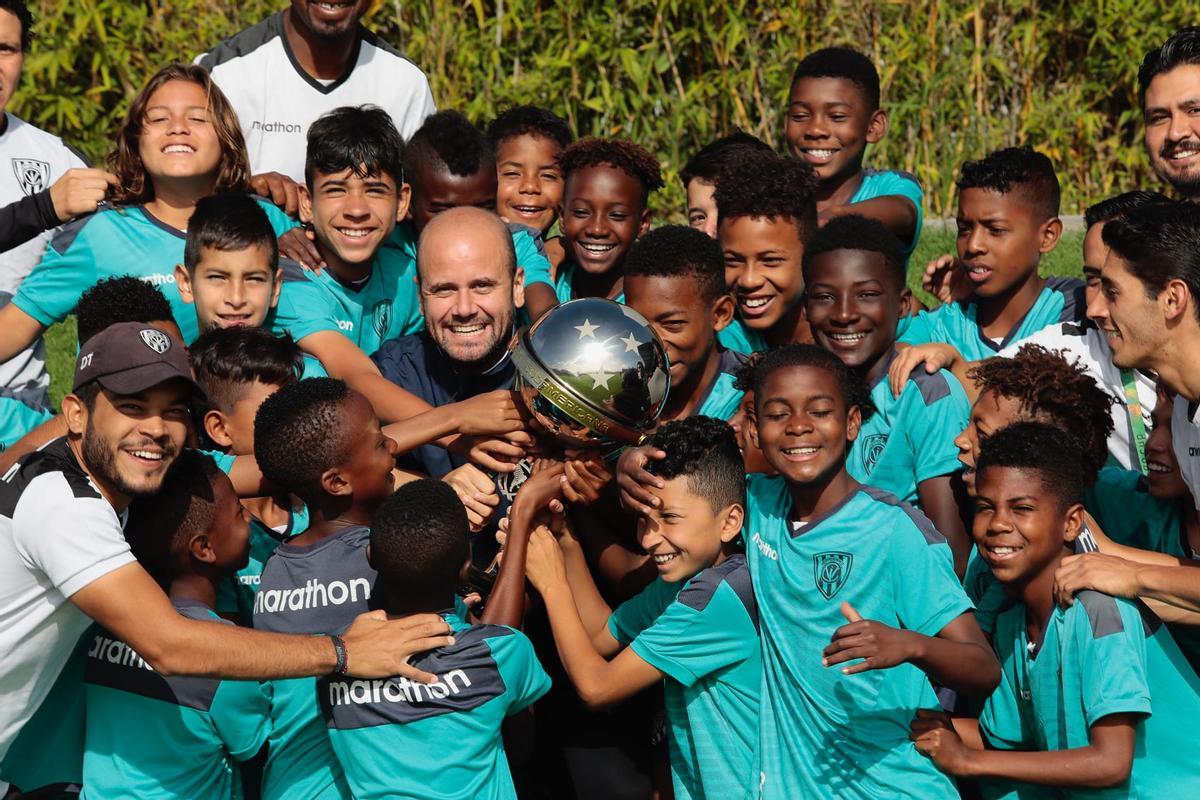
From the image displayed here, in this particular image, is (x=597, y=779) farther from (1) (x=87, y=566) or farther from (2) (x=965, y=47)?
(2) (x=965, y=47)

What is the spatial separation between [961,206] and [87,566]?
15.1 ft

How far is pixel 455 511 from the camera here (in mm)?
5293

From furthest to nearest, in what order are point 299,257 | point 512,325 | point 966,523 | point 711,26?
point 711,26 → point 299,257 → point 512,325 → point 966,523

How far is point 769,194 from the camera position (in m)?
7.09

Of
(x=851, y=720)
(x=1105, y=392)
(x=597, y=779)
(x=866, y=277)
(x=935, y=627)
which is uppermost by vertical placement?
(x=866, y=277)

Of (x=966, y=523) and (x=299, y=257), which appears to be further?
(x=299, y=257)

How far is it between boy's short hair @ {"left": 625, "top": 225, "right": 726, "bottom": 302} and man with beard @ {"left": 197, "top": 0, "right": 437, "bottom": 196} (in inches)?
103

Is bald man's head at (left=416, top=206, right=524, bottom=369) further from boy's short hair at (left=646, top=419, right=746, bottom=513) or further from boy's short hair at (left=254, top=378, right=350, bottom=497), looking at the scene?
boy's short hair at (left=646, top=419, right=746, bottom=513)

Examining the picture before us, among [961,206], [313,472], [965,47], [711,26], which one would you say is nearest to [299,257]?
[313,472]

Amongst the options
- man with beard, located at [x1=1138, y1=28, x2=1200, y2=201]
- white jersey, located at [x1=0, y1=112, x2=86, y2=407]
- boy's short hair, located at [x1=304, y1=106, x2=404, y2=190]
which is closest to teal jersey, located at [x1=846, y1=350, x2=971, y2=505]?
man with beard, located at [x1=1138, y1=28, x2=1200, y2=201]

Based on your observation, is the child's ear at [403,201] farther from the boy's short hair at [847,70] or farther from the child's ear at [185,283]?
the boy's short hair at [847,70]

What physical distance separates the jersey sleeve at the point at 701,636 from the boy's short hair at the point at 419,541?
82cm

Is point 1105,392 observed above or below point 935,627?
above

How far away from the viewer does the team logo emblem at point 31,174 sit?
777 cm
